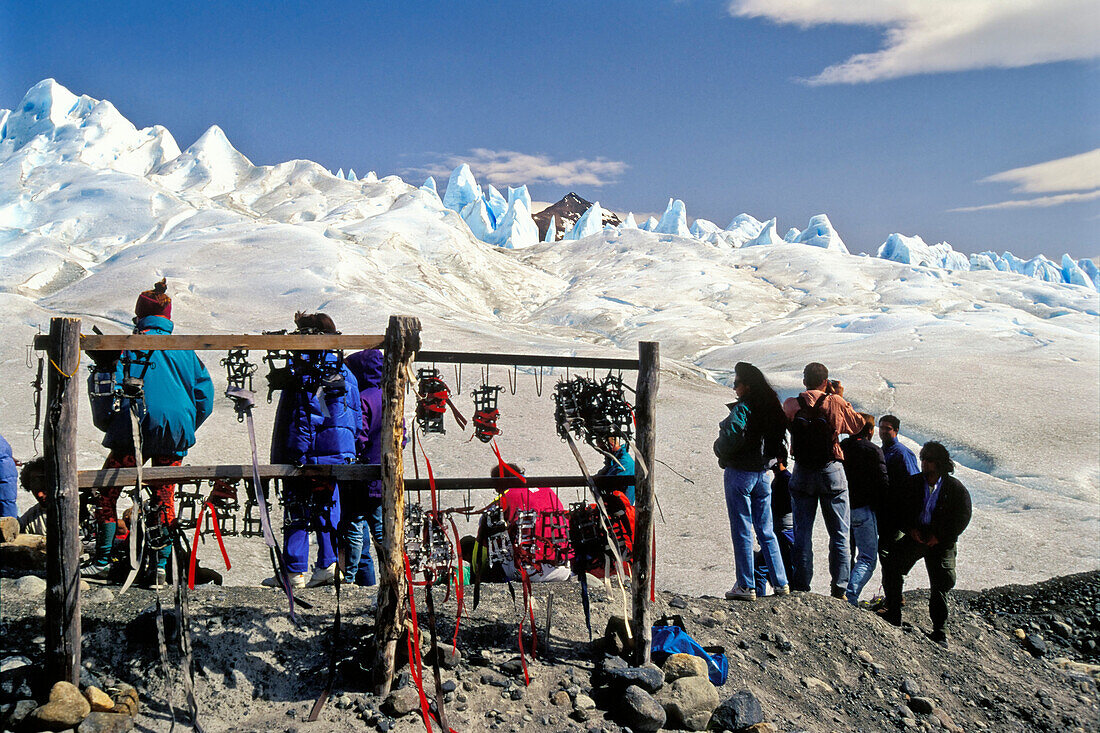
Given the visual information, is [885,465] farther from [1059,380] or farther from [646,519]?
[1059,380]

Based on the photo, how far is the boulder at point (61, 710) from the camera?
9.90 feet

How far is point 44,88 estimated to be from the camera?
146ft

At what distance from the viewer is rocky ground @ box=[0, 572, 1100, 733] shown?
11.3 feet

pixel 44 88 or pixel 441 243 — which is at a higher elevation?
pixel 44 88

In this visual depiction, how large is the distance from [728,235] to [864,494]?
6086 cm

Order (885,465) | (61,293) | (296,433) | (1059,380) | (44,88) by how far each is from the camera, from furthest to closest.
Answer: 1. (44,88)
2. (61,293)
3. (1059,380)
4. (885,465)
5. (296,433)

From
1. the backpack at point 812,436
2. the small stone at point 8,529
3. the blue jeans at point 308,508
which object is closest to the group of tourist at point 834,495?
the backpack at point 812,436

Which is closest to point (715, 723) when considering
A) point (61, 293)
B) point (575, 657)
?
point (575, 657)

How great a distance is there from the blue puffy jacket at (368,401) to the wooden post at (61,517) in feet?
5.21

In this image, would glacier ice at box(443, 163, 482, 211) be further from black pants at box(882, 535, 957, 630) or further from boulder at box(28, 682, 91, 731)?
boulder at box(28, 682, 91, 731)

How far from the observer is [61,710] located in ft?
9.98

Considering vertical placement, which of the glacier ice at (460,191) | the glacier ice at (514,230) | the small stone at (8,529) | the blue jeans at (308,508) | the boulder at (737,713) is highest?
the glacier ice at (460,191)

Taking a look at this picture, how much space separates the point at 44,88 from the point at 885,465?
56.7 metres

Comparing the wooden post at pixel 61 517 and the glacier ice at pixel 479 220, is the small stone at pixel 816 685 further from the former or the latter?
the glacier ice at pixel 479 220
